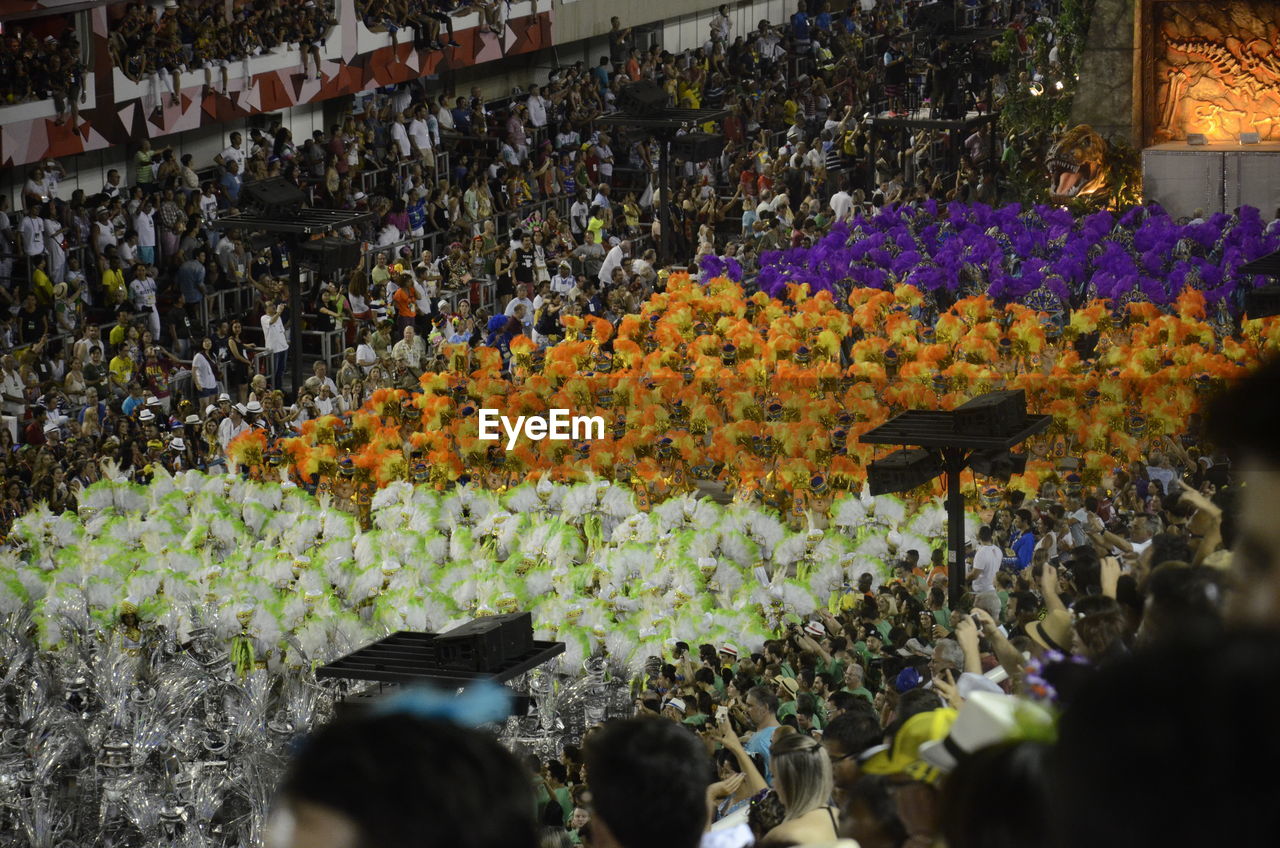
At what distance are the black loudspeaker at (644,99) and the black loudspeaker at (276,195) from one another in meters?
4.99

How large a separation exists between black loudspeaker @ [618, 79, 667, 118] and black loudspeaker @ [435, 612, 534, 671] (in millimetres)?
14963

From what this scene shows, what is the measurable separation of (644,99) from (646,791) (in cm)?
1883

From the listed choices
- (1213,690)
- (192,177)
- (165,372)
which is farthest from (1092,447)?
(1213,690)

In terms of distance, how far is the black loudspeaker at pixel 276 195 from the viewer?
59.2 ft

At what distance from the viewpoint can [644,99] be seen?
21.9 meters

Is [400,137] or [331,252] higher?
[400,137]

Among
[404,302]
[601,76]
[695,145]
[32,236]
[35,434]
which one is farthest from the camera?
[601,76]

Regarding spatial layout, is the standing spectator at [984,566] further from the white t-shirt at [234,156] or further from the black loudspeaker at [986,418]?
the white t-shirt at [234,156]

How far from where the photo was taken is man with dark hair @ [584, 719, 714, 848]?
3.55m

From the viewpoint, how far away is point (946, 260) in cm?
1978

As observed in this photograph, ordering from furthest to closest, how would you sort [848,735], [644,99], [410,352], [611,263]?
[611,263]
[644,99]
[410,352]
[848,735]

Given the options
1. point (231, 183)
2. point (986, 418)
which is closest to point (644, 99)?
point (231, 183)

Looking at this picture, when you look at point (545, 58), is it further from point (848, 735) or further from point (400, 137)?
point (848, 735)

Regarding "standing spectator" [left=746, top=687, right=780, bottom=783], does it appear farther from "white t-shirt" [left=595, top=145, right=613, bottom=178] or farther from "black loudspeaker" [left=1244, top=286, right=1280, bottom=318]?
"white t-shirt" [left=595, top=145, right=613, bottom=178]
